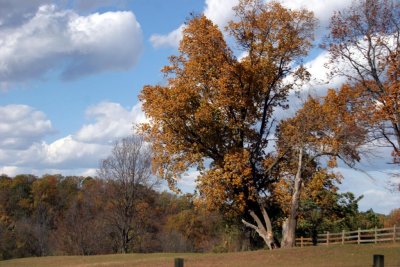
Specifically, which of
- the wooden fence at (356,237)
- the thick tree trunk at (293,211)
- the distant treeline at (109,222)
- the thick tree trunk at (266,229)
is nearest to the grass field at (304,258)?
the thick tree trunk at (293,211)

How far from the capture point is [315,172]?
3186cm

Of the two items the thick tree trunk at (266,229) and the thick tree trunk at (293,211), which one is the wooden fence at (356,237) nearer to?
the thick tree trunk at (293,211)

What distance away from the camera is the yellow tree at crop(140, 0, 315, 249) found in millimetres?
31047

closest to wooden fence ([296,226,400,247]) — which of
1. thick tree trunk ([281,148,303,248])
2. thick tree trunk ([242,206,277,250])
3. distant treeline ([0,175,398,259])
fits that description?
distant treeline ([0,175,398,259])

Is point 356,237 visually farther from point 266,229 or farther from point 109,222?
point 109,222

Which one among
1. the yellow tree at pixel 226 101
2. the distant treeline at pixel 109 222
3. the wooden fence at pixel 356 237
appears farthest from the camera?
the distant treeline at pixel 109 222

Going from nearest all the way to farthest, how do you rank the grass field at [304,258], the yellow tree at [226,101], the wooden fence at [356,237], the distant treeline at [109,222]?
the grass field at [304,258], the yellow tree at [226,101], the wooden fence at [356,237], the distant treeline at [109,222]

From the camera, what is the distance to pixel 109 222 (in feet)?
198

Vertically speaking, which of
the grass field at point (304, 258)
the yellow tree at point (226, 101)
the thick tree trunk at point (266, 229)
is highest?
the yellow tree at point (226, 101)

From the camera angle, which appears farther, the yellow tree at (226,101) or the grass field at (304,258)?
the yellow tree at (226,101)

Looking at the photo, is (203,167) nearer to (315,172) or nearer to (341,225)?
(315,172)

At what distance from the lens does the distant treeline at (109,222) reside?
5062 cm

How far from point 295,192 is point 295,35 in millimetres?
9291

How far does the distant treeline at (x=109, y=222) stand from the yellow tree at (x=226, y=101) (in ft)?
8.05
